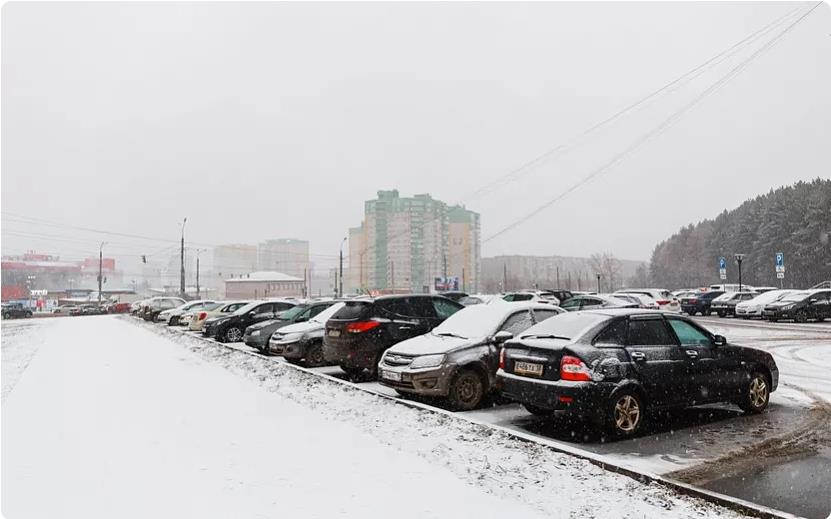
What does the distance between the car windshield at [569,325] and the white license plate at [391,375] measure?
84.1 inches

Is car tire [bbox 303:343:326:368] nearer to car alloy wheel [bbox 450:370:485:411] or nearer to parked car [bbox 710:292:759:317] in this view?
car alloy wheel [bbox 450:370:485:411]

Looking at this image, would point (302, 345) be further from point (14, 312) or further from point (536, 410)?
point (14, 312)

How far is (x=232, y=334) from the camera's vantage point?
20922mm

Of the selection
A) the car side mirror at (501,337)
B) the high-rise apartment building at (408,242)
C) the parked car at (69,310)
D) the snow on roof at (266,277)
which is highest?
the high-rise apartment building at (408,242)

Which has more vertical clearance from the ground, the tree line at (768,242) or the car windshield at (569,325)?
the tree line at (768,242)

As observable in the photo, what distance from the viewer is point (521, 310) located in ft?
31.7

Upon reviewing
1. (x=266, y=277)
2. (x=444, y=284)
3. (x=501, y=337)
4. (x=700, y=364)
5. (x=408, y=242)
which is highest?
(x=408, y=242)

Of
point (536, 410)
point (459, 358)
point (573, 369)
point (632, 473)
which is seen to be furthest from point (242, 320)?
point (632, 473)

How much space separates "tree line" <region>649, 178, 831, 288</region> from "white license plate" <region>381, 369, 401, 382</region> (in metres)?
17.6

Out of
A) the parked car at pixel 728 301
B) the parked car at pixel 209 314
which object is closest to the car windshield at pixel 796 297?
the parked car at pixel 728 301

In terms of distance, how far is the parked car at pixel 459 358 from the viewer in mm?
8672

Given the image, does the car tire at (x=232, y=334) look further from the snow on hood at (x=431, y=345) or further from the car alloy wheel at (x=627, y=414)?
the car alloy wheel at (x=627, y=414)

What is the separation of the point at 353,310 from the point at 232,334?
35.8 ft

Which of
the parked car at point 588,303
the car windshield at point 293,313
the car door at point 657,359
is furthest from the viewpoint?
the parked car at point 588,303
